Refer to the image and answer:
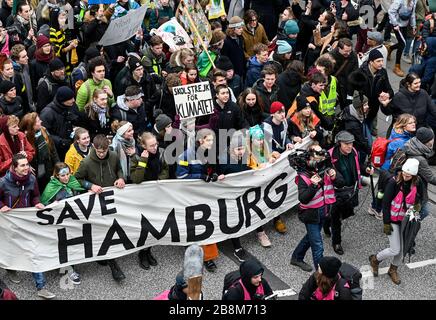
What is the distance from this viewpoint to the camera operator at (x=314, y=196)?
8438mm

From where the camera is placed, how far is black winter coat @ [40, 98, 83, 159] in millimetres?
9406

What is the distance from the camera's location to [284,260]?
30.0 feet

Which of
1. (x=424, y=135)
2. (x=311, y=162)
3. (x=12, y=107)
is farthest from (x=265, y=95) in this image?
(x=12, y=107)

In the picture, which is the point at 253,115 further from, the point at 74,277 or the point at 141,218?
the point at 74,277

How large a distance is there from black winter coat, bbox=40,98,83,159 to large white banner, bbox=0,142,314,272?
1.18 m

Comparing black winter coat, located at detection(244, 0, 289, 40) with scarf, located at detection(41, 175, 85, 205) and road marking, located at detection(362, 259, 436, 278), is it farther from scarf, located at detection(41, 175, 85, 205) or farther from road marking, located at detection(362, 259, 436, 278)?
scarf, located at detection(41, 175, 85, 205)

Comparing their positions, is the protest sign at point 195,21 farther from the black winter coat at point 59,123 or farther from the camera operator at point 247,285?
the camera operator at point 247,285

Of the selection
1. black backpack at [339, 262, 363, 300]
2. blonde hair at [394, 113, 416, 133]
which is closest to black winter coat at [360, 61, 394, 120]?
blonde hair at [394, 113, 416, 133]

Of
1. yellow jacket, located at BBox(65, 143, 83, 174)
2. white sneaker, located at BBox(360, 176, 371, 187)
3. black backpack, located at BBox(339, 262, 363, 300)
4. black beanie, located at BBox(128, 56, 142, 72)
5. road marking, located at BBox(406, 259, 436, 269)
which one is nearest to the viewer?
black backpack, located at BBox(339, 262, 363, 300)

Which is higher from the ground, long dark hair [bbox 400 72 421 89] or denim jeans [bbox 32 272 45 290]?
long dark hair [bbox 400 72 421 89]

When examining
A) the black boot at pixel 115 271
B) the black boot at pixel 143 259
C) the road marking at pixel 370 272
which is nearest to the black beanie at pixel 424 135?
the road marking at pixel 370 272

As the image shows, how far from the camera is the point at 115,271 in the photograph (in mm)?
8695

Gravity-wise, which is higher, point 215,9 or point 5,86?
point 215,9

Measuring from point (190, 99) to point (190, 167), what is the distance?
108cm
